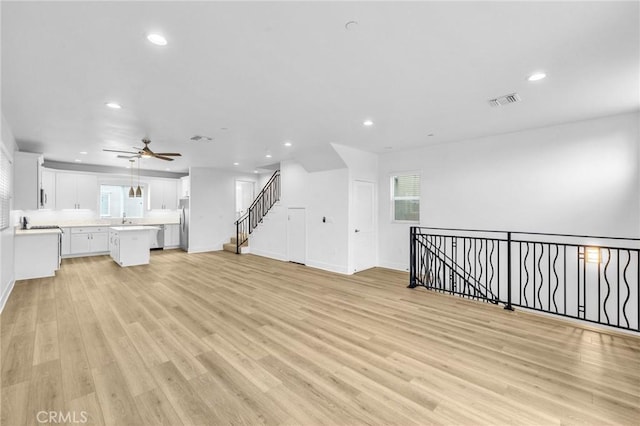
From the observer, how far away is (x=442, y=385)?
229cm

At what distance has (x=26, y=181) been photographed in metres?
5.96

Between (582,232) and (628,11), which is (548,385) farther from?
(582,232)

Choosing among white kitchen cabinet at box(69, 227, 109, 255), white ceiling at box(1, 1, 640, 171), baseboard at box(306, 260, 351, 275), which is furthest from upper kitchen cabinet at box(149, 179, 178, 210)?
baseboard at box(306, 260, 351, 275)

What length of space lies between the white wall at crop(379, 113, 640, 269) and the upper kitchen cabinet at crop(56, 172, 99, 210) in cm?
949

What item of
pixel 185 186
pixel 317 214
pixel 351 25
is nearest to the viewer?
pixel 351 25

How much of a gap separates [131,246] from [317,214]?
16.0 feet

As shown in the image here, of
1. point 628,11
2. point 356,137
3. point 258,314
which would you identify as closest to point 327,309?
point 258,314

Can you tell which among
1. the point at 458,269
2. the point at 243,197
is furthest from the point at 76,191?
the point at 458,269

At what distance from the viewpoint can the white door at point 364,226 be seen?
6.50 metres

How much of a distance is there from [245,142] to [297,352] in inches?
171

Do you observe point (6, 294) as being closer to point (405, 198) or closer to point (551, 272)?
point (405, 198)

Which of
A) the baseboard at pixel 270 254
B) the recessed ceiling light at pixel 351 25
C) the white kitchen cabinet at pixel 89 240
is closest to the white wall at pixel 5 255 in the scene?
the white kitchen cabinet at pixel 89 240

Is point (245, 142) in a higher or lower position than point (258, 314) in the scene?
higher

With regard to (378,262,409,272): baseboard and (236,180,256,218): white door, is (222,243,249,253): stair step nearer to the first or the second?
(236,180,256,218): white door
